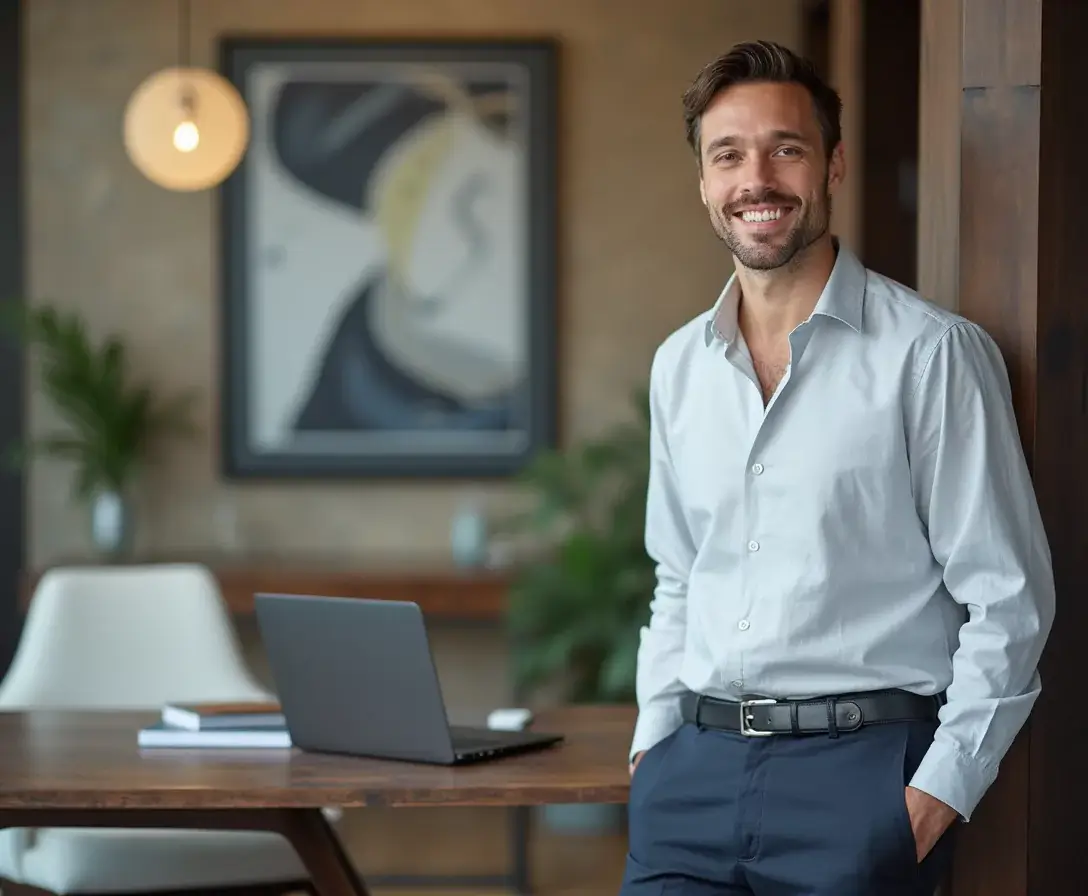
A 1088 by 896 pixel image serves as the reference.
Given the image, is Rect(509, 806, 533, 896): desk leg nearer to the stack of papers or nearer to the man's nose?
the stack of papers

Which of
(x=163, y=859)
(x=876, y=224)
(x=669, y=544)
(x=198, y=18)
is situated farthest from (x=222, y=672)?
(x=198, y=18)

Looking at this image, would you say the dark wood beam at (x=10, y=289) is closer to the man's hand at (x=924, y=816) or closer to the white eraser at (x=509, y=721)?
the white eraser at (x=509, y=721)

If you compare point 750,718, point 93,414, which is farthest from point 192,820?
point 93,414

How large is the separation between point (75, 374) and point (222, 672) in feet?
6.05

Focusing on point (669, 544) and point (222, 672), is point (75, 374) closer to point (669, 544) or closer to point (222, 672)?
point (222, 672)

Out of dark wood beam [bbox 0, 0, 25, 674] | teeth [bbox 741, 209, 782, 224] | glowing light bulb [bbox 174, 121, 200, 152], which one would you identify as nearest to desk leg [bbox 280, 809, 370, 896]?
teeth [bbox 741, 209, 782, 224]

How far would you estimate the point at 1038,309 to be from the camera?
84.1 inches

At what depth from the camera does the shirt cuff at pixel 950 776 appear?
74.7 inches

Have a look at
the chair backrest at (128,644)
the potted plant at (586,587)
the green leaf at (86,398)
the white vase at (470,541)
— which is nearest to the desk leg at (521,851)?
the potted plant at (586,587)

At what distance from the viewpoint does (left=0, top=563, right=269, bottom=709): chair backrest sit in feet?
11.9

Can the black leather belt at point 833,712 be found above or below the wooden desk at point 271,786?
above

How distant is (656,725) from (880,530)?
462 mm

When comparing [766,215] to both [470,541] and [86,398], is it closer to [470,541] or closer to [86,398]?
[470,541]

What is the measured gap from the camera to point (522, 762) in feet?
8.04
